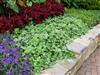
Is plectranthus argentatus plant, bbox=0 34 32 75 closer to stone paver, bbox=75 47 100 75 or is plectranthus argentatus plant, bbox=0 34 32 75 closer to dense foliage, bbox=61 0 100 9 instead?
stone paver, bbox=75 47 100 75

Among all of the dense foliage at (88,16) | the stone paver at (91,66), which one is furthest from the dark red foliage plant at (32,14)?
the stone paver at (91,66)

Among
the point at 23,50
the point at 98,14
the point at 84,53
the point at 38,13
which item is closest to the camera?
the point at 23,50

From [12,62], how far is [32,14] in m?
1.72

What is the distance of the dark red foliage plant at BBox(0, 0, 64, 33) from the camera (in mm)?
4344

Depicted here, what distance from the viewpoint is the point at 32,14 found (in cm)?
483

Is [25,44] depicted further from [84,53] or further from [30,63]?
[84,53]

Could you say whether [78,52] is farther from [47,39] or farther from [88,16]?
[88,16]

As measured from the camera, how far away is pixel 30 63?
356 centimetres

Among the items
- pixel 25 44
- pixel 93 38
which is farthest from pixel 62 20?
pixel 25 44

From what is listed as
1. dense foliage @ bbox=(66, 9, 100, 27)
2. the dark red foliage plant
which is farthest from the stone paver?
the dark red foliage plant

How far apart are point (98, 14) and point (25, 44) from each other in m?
3.09

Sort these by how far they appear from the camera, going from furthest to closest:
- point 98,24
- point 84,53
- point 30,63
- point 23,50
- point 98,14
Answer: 1. point 98,14
2. point 98,24
3. point 84,53
4. point 23,50
5. point 30,63

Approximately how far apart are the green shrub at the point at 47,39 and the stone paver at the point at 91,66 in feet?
1.46

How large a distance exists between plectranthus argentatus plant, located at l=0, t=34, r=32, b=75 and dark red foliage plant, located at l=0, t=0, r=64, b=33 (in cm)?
78
